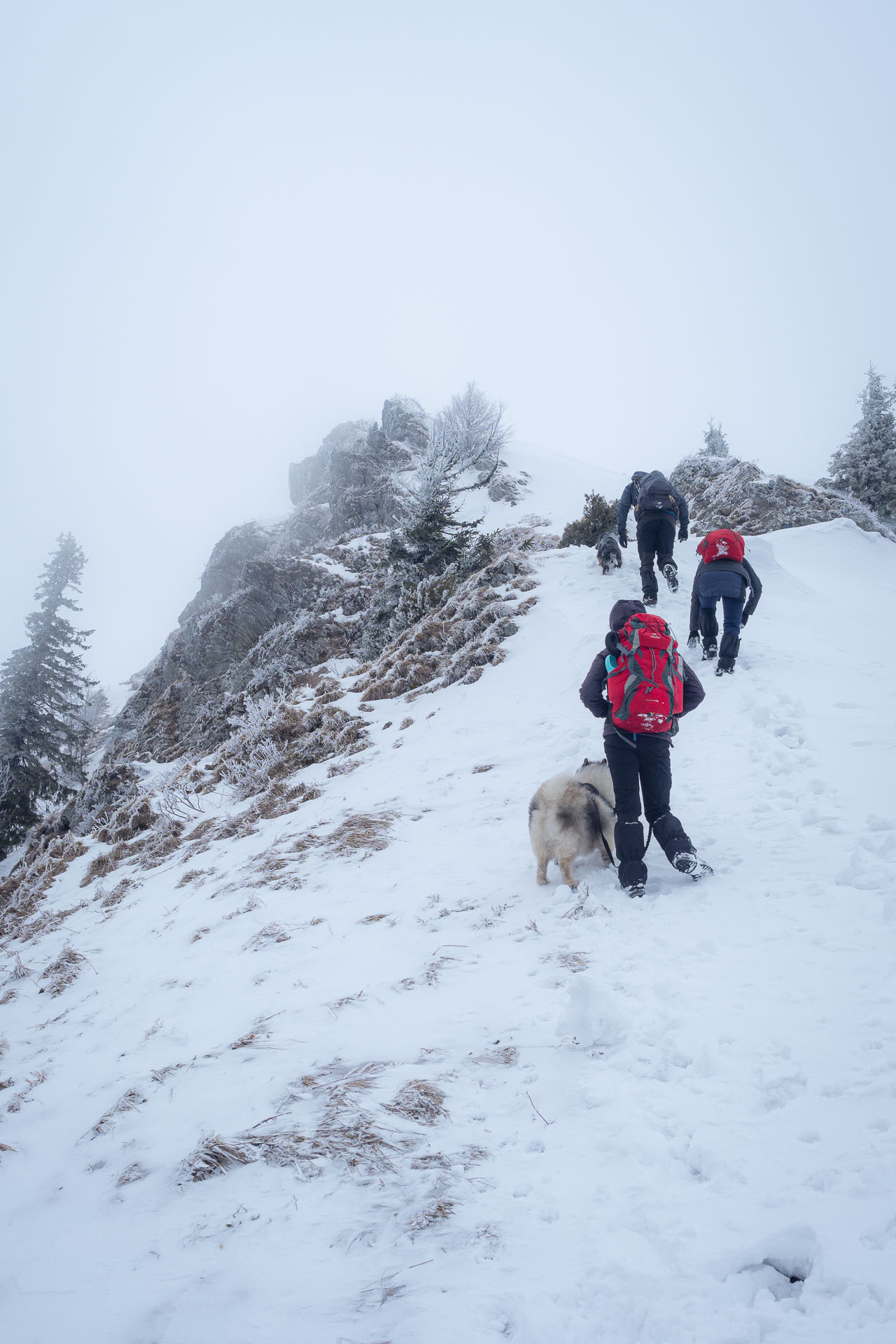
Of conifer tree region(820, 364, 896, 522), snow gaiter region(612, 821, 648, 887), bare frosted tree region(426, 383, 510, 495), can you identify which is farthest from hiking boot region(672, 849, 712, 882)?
conifer tree region(820, 364, 896, 522)

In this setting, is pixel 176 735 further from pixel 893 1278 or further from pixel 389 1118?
pixel 893 1278

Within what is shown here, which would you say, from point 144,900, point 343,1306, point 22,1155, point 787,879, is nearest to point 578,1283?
point 343,1306

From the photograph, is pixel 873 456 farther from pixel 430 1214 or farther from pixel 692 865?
pixel 430 1214

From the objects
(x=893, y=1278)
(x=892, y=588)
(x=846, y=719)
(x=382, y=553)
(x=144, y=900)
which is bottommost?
(x=144, y=900)

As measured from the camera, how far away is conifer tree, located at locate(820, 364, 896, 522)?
73.7 feet

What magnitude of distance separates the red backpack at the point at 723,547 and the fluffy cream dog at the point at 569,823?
4.43 metres

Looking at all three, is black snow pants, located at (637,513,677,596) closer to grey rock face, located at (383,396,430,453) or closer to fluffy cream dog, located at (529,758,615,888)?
fluffy cream dog, located at (529,758,615,888)

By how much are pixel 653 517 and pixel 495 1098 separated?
8822mm

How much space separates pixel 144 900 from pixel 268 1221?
18.5 feet

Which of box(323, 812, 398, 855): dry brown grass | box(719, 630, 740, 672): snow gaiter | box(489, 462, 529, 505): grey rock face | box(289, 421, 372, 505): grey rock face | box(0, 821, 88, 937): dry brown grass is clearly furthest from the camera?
box(289, 421, 372, 505): grey rock face

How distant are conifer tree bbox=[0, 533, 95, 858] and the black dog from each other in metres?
16.9

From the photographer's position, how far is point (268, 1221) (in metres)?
2.05

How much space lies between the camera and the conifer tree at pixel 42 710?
1752 cm

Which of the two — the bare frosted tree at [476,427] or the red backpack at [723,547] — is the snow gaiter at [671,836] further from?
the bare frosted tree at [476,427]
